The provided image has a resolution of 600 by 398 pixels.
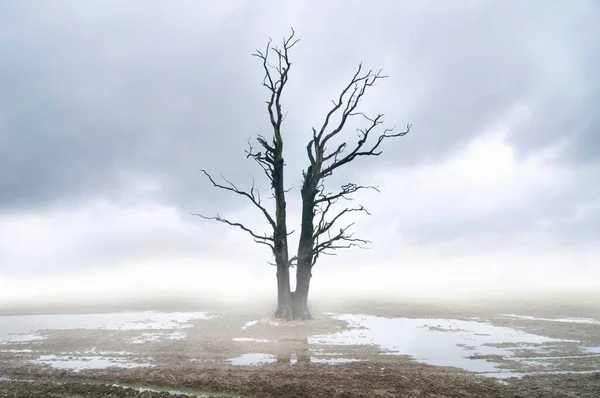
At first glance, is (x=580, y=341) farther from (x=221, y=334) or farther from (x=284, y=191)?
(x=284, y=191)

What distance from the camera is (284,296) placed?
21438mm

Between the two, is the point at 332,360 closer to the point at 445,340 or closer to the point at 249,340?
the point at 249,340

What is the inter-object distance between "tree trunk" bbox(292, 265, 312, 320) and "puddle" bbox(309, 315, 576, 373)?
2.30 m

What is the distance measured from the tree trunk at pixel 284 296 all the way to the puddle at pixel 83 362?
1000 centimetres

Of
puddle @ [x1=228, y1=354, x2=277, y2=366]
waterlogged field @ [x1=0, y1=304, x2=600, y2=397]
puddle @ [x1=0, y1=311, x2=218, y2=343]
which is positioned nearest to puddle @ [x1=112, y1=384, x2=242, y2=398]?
waterlogged field @ [x1=0, y1=304, x2=600, y2=397]

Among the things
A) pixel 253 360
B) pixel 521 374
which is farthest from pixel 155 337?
pixel 521 374

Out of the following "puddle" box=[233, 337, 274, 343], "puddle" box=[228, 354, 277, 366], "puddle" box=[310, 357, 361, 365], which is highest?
"puddle" box=[233, 337, 274, 343]

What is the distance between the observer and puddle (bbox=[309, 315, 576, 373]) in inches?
472

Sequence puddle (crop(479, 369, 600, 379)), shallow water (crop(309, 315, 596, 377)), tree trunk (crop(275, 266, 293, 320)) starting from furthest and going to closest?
tree trunk (crop(275, 266, 293, 320)) < shallow water (crop(309, 315, 596, 377)) < puddle (crop(479, 369, 600, 379))

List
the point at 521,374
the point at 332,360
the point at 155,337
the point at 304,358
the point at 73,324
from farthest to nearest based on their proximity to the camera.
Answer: the point at 73,324 → the point at 155,337 → the point at 304,358 → the point at 332,360 → the point at 521,374

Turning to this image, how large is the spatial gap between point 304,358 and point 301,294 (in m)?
9.87

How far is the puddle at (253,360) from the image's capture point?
Answer: 1123 centimetres

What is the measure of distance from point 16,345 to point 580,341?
19354mm

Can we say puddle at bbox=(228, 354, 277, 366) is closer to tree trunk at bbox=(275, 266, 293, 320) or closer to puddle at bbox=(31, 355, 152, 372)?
puddle at bbox=(31, 355, 152, 372)
